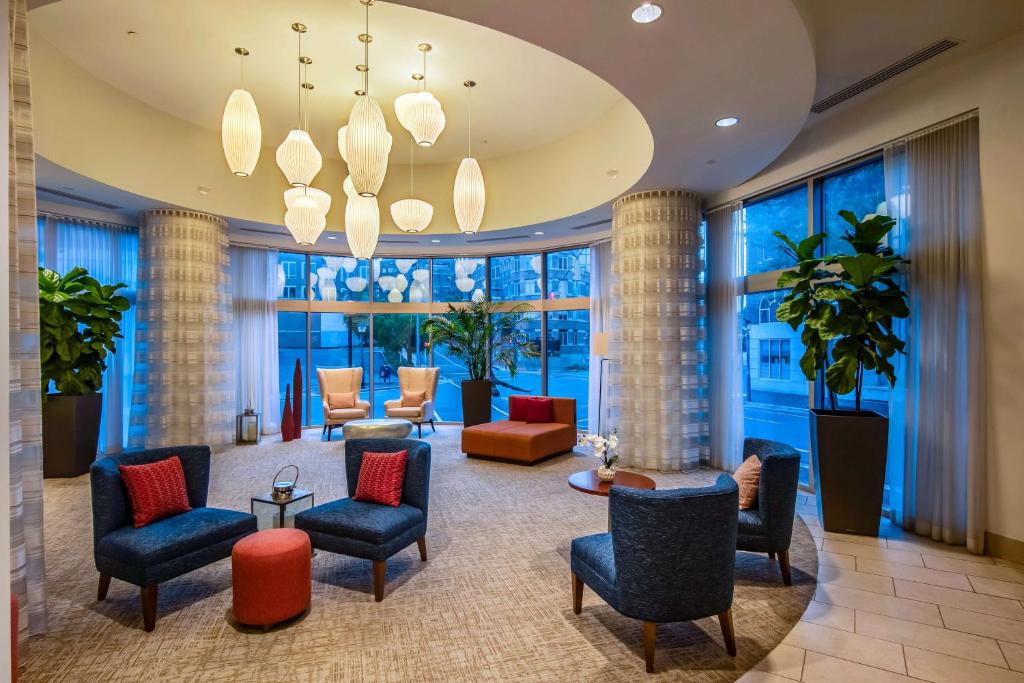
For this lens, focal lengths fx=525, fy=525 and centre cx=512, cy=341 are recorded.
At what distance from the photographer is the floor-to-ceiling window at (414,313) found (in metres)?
9.74

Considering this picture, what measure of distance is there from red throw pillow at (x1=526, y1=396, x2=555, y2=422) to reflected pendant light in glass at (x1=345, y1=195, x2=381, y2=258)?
11.1 ft

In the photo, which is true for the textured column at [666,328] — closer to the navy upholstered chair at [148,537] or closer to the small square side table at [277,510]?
the small square side table at [277,510]

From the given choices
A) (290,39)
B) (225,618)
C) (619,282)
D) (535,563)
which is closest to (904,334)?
(619,282)

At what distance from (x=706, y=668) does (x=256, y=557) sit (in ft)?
8.38

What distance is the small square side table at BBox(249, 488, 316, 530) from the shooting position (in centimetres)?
394

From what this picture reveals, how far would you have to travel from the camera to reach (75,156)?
5867 millimetres

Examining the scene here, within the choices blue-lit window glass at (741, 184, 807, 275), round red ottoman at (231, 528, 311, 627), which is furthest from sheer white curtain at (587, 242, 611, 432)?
round red ottoman at (231, 528, 311, 627)

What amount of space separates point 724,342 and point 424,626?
5.22 meters

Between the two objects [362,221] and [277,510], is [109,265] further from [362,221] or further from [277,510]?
[277,510]

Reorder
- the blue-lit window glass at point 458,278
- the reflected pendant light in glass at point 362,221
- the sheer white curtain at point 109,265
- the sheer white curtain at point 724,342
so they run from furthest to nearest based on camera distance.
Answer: the blue-lit window glass at point 458,278 < the sheer white curtain at point 109,265 < the sheer white curtain at point 724,342 < the reflected pendant light in glass at point 362,221

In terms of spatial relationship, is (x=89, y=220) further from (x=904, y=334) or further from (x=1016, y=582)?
(x=1016, y=582)

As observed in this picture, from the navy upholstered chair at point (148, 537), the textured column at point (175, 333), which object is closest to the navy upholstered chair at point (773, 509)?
the navy upholstered chair at point (148, 537)

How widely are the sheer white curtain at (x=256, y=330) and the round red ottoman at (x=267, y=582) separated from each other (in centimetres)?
673

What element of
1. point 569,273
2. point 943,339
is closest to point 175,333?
point 569,273
